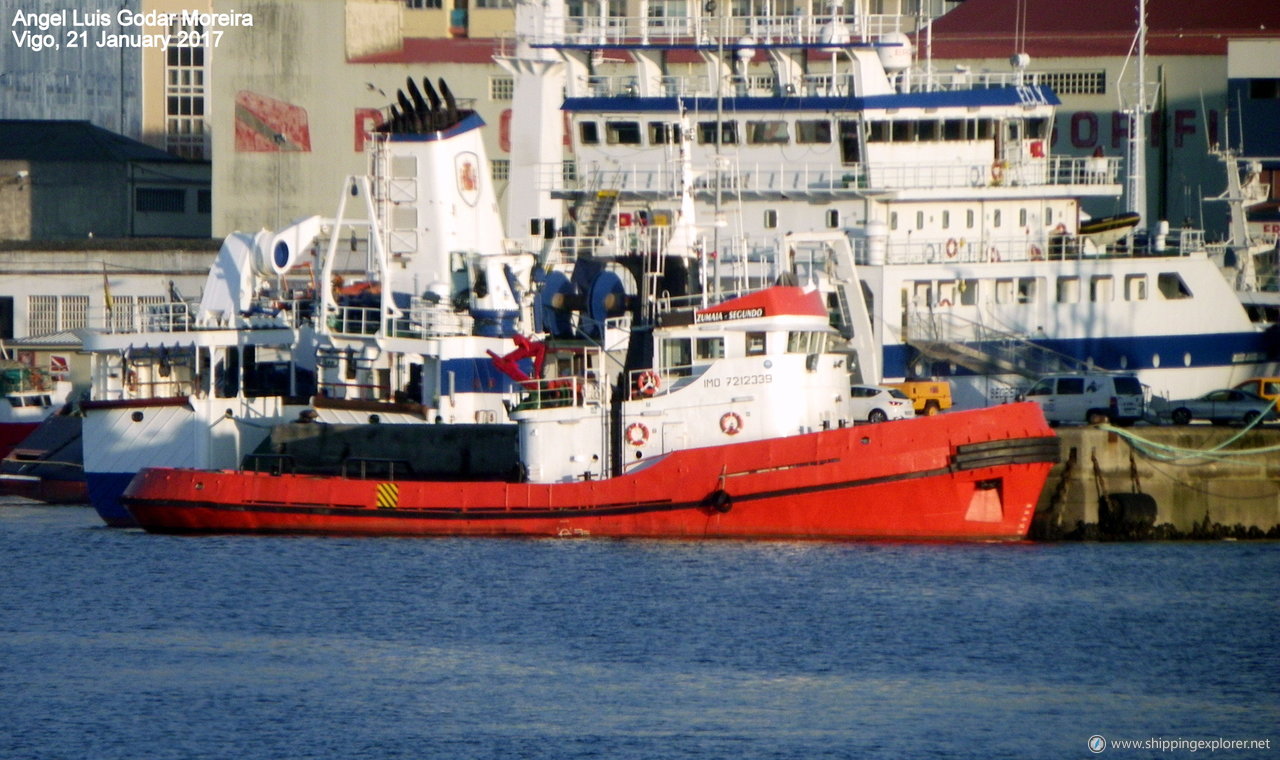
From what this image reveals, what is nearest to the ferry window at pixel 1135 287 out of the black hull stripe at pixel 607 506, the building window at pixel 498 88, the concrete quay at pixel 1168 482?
the concrete quay at pixel 1168 482

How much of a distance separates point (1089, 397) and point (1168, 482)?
4.65 meters

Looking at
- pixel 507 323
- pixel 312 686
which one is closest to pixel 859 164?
pixel 507 323

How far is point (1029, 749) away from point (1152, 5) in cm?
4545

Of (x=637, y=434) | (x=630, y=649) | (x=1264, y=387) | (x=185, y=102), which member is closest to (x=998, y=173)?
(x=1264, y=387)

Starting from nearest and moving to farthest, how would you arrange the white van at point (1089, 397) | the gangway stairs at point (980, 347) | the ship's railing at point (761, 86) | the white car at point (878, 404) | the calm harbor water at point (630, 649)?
the calm harbor water at point (630, 649) → the white car at point (878, 404) → the white van at point (1089, 397) → the gangway stairs at point (980, 347) → the ship's railing at point (761, 86)

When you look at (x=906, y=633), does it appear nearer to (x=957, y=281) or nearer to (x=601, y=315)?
(x=601, y=315)

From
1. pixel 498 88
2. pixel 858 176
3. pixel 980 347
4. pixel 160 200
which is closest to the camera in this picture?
pixel 980 347

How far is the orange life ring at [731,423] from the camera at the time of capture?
33406mm

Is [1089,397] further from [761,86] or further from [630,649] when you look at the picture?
[630,649]

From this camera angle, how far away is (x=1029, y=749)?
74.1 ft

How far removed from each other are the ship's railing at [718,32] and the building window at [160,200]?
87.6ft

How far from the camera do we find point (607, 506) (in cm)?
3334

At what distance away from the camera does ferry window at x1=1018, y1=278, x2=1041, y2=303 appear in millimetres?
43469

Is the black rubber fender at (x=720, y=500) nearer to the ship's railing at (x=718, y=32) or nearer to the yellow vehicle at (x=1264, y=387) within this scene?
the yellow vehicle at (x=1264, y=387)
